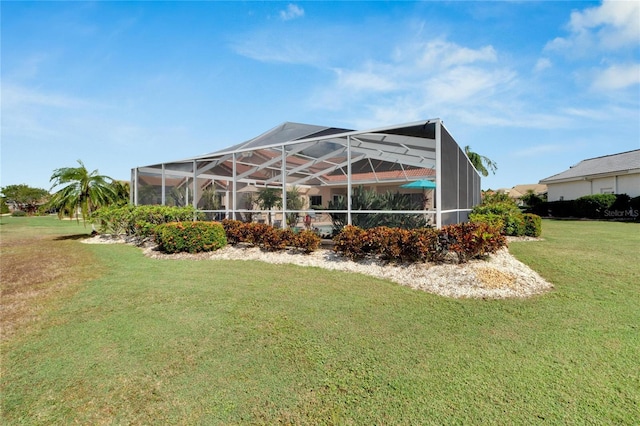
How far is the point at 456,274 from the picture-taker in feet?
17.5

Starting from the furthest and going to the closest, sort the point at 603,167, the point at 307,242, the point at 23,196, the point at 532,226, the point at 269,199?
the point at 23,196
the point at 603,167
the point at 269,199
the point at 532,226
the point at 307,242

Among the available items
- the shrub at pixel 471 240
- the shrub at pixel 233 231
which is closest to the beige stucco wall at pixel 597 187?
the shrub at pixel 471 240

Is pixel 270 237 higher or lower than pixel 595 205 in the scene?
lower

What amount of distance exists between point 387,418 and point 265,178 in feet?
39.8

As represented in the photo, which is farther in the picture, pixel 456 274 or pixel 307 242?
pixel 307 242

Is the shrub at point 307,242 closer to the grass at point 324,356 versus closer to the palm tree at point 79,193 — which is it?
the grass at point 324,356

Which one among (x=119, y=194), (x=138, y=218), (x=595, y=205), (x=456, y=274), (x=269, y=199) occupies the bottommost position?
(x=456, y=274)

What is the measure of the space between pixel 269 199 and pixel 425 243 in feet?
20.0

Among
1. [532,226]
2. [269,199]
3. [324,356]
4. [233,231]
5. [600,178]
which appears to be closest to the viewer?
[324,356]

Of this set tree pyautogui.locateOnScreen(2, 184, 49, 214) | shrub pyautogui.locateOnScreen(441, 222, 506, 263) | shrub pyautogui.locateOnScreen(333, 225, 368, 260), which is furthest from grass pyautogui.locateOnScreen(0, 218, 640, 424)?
tree pyautogui.locateOnScreen(2, 184, 49, 214)

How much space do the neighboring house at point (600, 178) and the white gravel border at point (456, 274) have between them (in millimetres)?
19094

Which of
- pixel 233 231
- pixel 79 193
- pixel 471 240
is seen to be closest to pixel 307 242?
pixel 233 231

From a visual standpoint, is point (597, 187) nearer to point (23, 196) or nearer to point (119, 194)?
point (119, 194)

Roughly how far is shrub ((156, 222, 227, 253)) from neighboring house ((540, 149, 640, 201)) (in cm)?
2452
